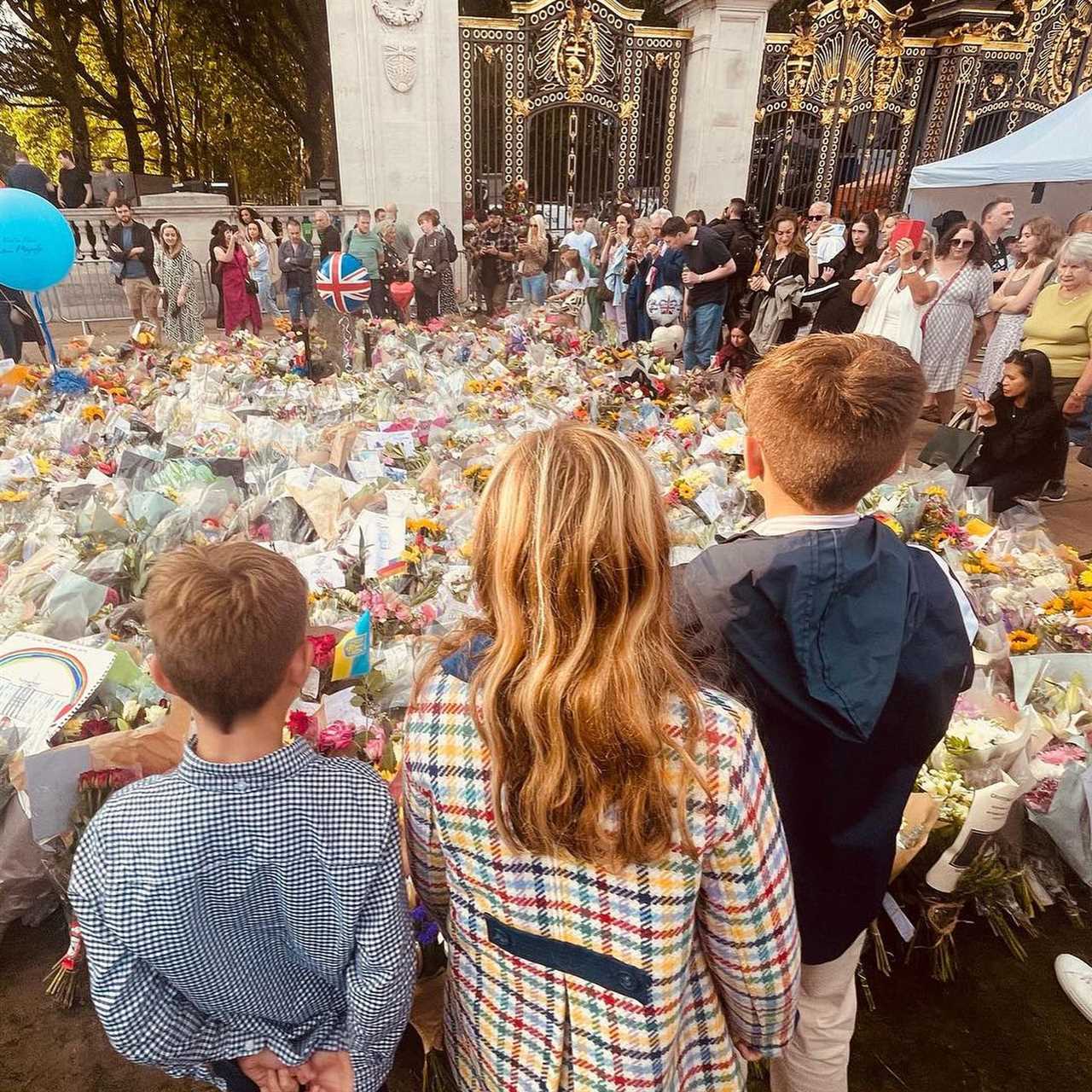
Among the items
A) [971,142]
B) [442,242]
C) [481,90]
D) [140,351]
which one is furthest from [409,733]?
[971,142]

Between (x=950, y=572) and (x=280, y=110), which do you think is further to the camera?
(x=280, y=110)

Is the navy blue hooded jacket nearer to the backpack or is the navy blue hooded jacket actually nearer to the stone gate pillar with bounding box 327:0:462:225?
the backpack

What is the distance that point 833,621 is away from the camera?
3.75 ft

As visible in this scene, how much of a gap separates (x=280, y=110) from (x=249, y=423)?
24.2 metres

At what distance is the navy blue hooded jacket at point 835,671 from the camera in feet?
3.74

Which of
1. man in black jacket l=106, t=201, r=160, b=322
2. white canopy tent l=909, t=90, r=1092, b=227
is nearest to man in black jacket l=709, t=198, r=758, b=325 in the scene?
white canopy tent l=909, t=90, r=1092, b=227

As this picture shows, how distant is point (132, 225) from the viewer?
31.6 feet

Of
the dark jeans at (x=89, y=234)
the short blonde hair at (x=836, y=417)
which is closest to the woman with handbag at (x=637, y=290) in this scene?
the short blonde hair at (x=836, y=417)

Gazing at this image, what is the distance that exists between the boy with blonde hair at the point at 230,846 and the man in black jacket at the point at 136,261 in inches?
403

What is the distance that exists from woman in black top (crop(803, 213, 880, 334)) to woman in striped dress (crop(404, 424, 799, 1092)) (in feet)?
18.6

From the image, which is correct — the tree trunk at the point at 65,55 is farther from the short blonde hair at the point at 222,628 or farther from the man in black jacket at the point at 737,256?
the short blonde hair at the point at 222,628

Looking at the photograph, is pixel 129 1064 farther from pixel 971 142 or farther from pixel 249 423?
pixel 971 142

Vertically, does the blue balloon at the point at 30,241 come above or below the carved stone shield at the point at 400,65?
below

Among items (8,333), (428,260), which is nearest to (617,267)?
(428,260)
